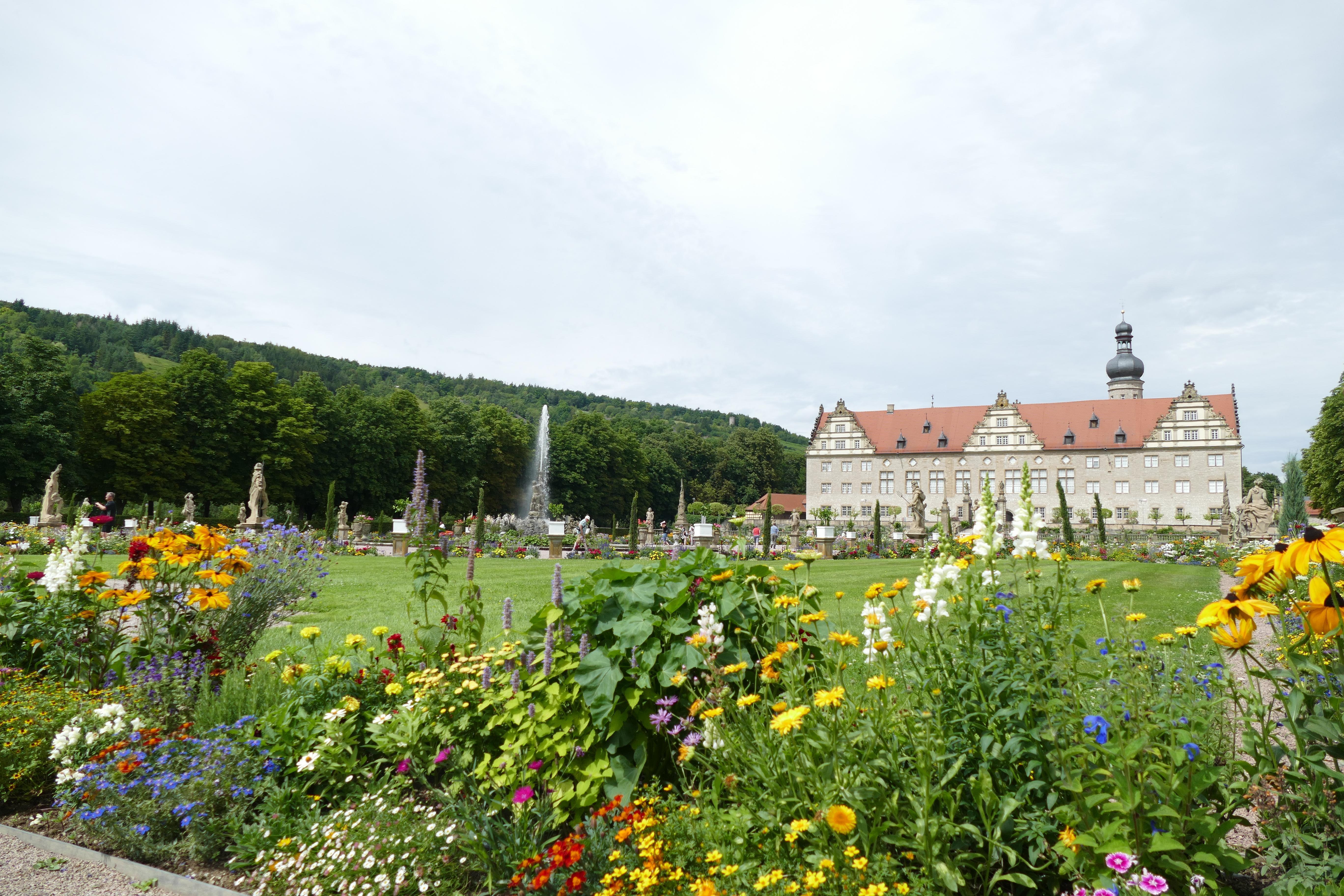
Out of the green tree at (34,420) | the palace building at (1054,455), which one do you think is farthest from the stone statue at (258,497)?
the palace building at (1054,455)

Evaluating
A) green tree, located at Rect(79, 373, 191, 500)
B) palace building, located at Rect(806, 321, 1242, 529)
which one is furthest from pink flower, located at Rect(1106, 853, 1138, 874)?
palace building, located at Rect(806, 321, 1242, 529)

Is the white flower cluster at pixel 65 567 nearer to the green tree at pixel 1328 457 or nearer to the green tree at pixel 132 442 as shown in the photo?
the green tree at pixel 132 442

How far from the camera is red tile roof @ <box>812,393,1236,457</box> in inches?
2084

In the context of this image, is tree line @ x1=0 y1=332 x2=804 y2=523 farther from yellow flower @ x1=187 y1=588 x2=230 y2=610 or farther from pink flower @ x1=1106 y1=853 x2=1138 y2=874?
pink flower @ x1=1106 y1=853 x2=1138 y2=874

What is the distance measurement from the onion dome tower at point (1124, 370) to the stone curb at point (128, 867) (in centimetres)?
6885

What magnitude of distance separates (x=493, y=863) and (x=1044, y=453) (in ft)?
199

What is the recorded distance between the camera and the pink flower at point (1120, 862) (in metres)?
1.89

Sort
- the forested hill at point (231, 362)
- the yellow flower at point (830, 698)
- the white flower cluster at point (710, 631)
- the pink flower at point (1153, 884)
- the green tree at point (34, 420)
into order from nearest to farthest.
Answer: the pink flower at point (1153, 884) → the yellow flower at point (830, 698) → the white flower cluster at point (710, 631) → the green tree at point (34, 420) → the forested hill at point (231, 362)

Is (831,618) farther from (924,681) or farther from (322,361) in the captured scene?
(322,361)

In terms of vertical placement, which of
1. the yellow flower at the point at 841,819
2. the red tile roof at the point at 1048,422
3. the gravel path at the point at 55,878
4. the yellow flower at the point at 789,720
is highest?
the red tile roof at the point at 1048,422

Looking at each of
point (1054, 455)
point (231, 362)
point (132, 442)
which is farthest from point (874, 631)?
point (231, 362)

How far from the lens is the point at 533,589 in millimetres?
11789

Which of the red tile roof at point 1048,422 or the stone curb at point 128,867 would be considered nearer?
the stone curb at point 128,867

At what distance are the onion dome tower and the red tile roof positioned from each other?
4.51m
